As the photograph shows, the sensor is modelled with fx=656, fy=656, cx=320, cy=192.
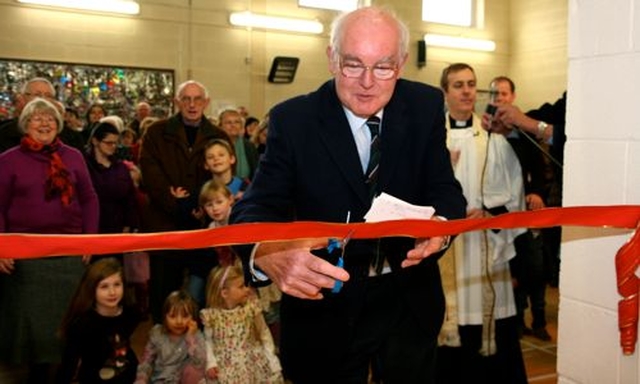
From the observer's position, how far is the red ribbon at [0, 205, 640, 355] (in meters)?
1.52

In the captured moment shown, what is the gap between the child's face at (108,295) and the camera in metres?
3.55

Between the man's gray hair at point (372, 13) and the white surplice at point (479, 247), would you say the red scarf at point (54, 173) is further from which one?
the man's gray hair at point (372, 13)

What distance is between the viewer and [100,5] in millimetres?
8969

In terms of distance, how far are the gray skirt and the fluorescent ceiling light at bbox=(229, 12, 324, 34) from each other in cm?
687

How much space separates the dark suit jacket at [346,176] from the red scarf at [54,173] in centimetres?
227

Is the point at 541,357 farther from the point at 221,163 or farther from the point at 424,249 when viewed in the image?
the point at 424,249

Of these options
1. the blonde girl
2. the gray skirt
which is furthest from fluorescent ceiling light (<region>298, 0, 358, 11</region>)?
the gray skirt

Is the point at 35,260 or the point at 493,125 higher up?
the point at 493,125

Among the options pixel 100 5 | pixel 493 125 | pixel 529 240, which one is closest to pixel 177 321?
pixel 493 125

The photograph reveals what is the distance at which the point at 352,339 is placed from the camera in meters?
2.15

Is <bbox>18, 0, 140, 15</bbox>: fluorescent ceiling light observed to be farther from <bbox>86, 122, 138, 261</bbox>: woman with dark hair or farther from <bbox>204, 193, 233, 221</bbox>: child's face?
<bbox>204, 193, 233, 221</bbox>: child's face

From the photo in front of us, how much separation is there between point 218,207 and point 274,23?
6712mm

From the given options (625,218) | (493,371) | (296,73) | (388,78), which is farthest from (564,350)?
(296,73)

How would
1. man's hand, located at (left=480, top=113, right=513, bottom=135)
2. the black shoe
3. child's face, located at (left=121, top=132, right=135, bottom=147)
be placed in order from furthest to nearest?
child's face, located at (left=121, top=132, right=135, bottom=147)
the black shoe
man's hand, located at (left=480, top=113, right=513, bottom=135)
